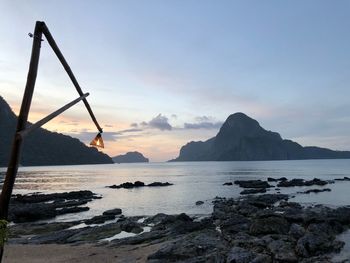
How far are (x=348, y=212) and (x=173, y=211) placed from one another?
82.0 feet

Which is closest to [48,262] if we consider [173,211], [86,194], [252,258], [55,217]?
[252,258]

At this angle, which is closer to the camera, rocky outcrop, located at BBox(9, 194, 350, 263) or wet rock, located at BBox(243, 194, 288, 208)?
rocky outcrop, located at BBox(9, 194, 350, 263)

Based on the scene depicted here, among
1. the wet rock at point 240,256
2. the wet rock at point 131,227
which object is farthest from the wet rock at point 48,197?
the wet rock at point 240,256

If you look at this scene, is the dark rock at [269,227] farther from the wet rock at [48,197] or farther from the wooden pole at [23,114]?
the wet rock at [48,197]

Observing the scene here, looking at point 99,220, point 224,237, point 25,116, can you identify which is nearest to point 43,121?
point 25,116

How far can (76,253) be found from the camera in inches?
1123

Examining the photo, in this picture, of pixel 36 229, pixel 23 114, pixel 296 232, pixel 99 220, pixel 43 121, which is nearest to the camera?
pixel 23 114

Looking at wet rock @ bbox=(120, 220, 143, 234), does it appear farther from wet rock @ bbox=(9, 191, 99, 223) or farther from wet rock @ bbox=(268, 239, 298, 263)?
wet rock @ bbox=(9, 191, 99, 223)

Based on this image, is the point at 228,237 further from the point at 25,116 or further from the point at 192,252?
the point at 25,116

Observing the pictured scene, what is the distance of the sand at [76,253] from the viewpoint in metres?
26.6

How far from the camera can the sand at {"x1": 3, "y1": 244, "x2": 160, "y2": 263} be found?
26.6 metres

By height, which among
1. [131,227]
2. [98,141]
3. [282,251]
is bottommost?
[131,227]

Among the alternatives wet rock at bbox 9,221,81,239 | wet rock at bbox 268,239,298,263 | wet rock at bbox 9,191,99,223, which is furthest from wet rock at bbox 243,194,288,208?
wet rock at bbox 268,239,298,263

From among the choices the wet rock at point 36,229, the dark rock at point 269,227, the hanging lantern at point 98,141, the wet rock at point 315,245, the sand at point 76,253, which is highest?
the hanging lantern at point 98,141
